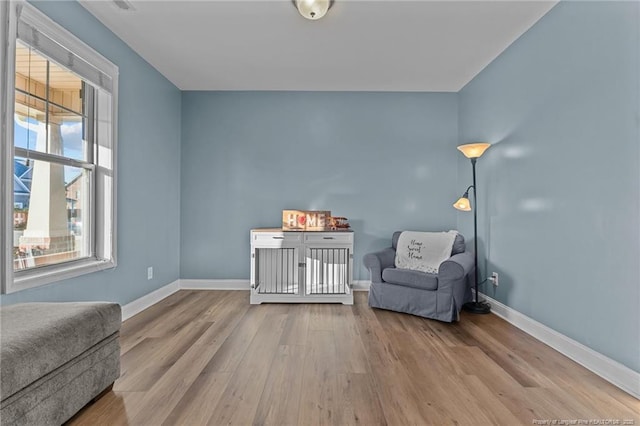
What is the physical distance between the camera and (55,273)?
2369mm

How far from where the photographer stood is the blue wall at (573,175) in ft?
6.62

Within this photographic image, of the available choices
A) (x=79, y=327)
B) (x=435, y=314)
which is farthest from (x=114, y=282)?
(x=435, y=314)

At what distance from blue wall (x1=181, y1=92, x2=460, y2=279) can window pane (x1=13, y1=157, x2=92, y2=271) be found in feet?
5.76

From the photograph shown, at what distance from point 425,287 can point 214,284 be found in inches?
105

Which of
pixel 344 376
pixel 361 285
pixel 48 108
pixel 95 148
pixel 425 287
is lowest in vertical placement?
pixel 344 376

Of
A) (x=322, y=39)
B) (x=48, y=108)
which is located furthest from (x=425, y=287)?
(x=48, y=108)

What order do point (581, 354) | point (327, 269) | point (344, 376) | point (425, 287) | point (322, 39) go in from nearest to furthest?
point (344, 376), point (581, 354), point (322, 39), point (425, 287), point (327, 269)

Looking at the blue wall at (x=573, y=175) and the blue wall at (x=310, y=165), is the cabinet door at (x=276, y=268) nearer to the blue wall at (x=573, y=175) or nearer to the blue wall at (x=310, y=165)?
the blue wall at (x=310, y=165)

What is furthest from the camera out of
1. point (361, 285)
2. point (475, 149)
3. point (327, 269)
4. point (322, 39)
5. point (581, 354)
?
point (361, 285)

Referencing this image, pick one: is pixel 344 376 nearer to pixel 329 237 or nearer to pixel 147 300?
pixel 329 237

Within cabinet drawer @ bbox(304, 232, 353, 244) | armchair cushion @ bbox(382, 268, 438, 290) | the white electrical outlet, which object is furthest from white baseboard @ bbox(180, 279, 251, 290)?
the white electrical outlet

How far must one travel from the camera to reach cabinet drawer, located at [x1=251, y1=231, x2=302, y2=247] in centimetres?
389

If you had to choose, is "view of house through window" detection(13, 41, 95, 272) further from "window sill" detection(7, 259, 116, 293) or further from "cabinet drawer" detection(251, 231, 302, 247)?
"cabinet drawer" detection(251, 231, 302, 247)

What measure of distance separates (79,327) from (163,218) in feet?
8.26
